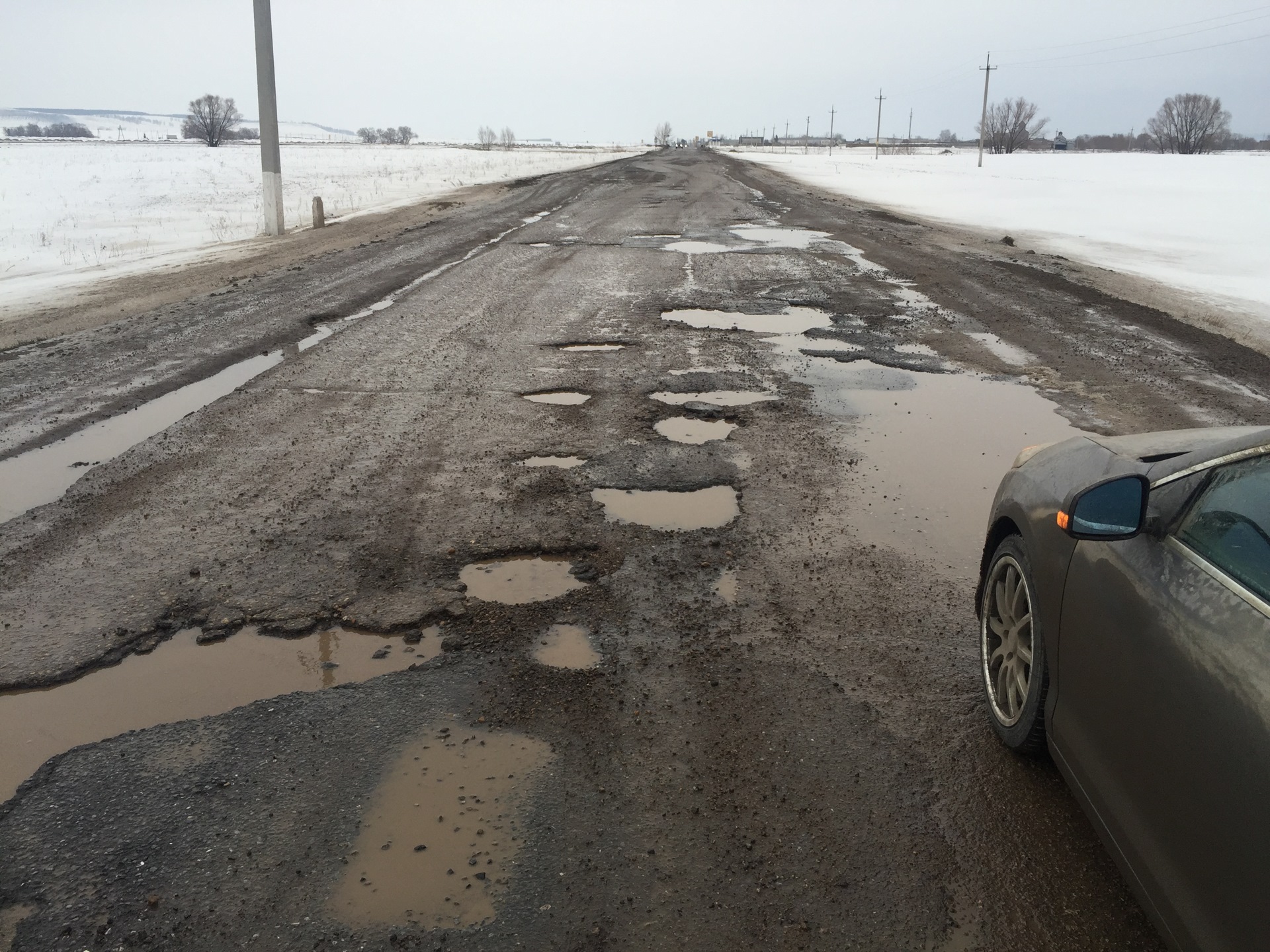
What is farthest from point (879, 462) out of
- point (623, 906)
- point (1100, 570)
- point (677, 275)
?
point (677, 275)

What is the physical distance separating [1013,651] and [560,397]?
179 inches

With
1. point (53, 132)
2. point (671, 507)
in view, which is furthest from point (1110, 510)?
point (53, 132)

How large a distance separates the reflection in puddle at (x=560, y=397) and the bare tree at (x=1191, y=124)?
356 ft

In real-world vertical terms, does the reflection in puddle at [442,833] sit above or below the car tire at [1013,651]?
below

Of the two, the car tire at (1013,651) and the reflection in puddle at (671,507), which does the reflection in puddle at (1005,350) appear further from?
the car tire at (1013,651)

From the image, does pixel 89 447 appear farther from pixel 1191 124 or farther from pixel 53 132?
pixel 53 132

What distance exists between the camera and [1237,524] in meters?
2.09

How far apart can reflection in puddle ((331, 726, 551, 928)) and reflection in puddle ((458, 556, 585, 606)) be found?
3.26ft

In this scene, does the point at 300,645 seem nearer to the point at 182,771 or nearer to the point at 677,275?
the point at 182,771

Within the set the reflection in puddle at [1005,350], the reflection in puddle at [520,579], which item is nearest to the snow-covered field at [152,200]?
the reflection in puddle at [520,579]

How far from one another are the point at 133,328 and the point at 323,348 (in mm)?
2703

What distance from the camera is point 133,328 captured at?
9750 mm

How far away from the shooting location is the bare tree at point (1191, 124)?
306 ft

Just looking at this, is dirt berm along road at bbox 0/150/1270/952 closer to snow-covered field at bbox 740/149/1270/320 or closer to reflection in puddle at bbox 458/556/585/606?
reflection in puddle at bbox 458/556/585/606
